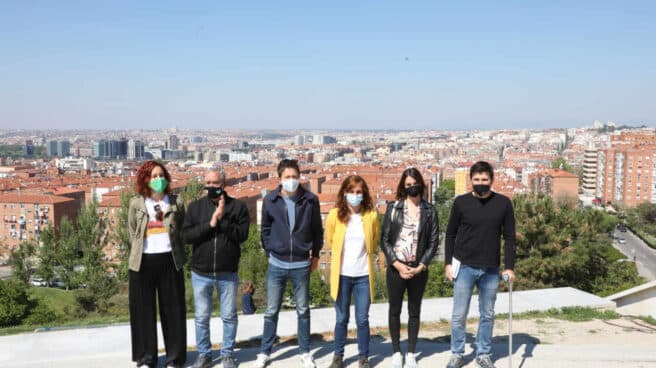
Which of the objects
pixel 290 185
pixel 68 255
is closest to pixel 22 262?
pixel 68 255

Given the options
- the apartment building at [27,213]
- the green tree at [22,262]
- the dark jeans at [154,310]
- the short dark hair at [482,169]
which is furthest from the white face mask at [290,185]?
the apartment building at [27,213]

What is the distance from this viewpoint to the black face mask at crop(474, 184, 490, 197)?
4125mm

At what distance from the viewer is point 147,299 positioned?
4.12 m

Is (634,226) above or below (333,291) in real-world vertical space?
below

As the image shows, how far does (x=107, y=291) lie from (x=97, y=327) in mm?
15011

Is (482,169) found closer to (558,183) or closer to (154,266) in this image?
(154,266)

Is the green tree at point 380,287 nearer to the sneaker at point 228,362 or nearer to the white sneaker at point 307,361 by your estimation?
the white sneaker at point 307,361

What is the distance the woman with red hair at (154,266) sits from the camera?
158 inches

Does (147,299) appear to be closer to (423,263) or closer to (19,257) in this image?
(423,263)

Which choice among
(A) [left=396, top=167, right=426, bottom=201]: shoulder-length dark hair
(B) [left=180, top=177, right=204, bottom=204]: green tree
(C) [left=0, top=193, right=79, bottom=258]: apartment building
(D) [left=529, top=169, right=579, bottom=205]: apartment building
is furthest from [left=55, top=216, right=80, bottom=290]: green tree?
(D) [left=529, top=169, right=579, bottom=205]: apartment building

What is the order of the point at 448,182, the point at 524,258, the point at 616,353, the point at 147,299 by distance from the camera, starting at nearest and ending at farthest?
1. the point at 147,299
2. the point at 616,353
3. the point at 524,258
4. the point at 448,182

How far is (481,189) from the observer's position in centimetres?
415

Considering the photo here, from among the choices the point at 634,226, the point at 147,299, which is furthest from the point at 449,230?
the point at 634,226

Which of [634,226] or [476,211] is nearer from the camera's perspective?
[476,211]
